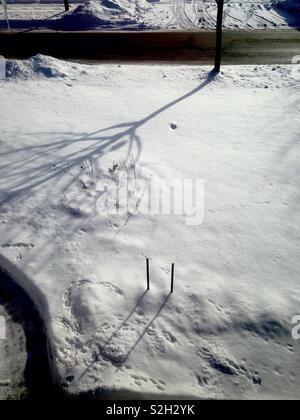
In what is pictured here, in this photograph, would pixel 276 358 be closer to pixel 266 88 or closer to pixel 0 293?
pixel 0 293

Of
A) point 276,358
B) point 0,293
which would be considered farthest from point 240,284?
point 0,293

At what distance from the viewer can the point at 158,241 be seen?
572 cm

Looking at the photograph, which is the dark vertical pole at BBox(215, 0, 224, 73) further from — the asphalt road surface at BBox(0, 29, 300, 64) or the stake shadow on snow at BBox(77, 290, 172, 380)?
the stake shadow on snow at BBox(77, 290, 172, 380)

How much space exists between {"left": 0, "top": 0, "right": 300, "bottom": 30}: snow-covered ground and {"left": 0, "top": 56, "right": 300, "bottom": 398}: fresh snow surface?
984 cm

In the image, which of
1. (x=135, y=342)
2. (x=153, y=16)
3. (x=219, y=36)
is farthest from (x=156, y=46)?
(x=135, y=342)

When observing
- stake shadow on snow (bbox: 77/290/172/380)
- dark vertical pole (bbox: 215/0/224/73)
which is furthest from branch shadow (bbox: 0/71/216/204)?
dark vertical pole (bbox: 215/0/224/73)

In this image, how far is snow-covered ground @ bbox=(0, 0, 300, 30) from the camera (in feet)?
58.5

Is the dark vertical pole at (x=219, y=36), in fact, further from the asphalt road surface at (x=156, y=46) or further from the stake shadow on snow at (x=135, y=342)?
the stake shadow on snow at (x=135, y=342)

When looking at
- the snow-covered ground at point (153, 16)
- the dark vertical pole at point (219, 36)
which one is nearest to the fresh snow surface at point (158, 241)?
the dark vertical pole at point (219, 36)

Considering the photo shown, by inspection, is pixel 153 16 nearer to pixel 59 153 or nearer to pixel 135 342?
pixel 59 153

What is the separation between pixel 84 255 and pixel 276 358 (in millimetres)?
3224
